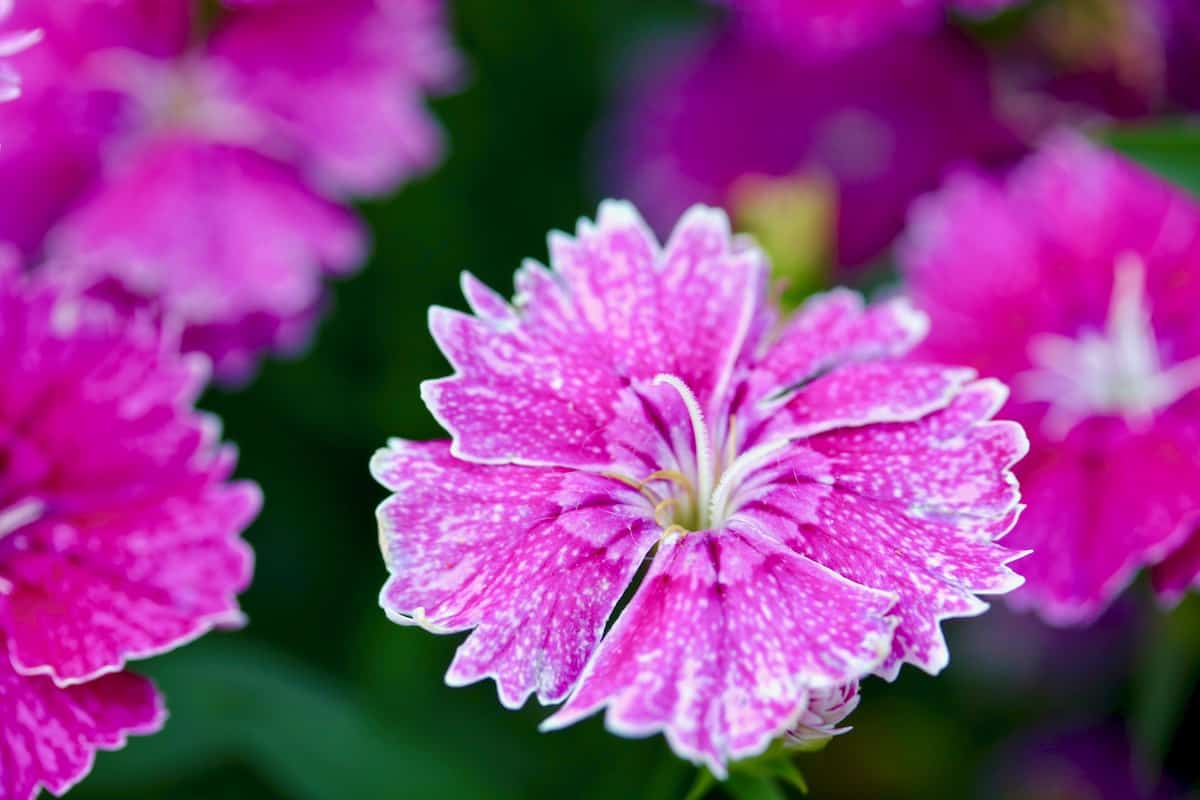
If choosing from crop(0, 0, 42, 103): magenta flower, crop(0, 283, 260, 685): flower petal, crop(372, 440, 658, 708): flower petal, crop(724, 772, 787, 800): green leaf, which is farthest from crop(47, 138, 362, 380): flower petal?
crop(724, 772, 787, 800): green leaf

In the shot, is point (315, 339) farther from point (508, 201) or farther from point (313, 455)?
point (508, 201)

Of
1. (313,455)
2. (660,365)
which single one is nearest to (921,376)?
(660,365)

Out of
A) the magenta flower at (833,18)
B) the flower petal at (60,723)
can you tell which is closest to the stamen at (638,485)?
the flower petal at (60,723)

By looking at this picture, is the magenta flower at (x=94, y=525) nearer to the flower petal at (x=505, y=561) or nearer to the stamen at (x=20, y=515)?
the stamen at (x=20, y=515)

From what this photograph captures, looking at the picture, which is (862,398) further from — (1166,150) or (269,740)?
(269,740)

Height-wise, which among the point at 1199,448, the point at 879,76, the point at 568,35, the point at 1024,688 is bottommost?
the point at 1024,688
